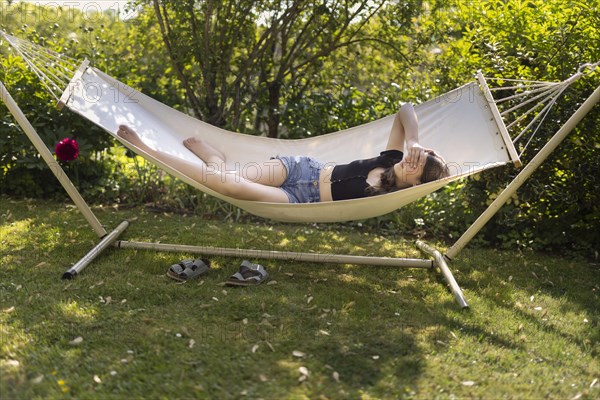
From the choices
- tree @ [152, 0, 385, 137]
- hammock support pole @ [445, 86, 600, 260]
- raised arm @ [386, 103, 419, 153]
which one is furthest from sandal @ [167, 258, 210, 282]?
tree @ [152, 0, 385, 137]

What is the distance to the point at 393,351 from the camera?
91.5 inches

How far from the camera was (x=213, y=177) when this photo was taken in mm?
2809

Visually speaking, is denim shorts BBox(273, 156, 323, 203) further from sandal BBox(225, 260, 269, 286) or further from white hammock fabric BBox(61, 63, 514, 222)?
sandal BBox(225, 260, 269, 286)

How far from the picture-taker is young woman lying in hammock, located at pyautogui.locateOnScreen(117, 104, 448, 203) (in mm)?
2852

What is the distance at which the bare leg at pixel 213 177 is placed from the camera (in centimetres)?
280

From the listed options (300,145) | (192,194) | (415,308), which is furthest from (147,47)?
(415,308)

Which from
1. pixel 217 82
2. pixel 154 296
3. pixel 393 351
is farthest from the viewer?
pixel 217 82

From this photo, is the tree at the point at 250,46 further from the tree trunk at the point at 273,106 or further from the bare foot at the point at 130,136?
the bare foot at the point at 130,136

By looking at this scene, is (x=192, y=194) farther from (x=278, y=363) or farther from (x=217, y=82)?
(x=278, y=363)

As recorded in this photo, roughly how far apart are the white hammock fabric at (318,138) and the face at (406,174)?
17 cm

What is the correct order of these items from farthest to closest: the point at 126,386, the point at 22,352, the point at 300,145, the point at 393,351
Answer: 1. the point at 300,145
2. the point at 393,351
3. the point at 22,352
4. the point at 126,386

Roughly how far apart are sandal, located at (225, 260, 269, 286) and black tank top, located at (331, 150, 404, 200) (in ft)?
1.73

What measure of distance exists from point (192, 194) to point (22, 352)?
226 centimetres

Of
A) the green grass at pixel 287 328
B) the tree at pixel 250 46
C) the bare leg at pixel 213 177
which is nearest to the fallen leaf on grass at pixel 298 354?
the green grass at pixel 287 328
